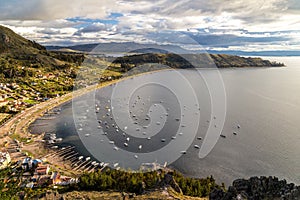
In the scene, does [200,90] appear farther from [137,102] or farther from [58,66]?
[58,66]

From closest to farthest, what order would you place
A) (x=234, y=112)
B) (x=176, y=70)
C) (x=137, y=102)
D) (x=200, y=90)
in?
(x=234, y=112), (x=137, y=102), (x=200, y=90), (x=176, y=70)

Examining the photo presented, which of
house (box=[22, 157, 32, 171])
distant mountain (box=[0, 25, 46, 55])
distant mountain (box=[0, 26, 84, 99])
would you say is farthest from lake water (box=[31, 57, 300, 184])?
distant mountain (box=[0, 25, 46, 55])

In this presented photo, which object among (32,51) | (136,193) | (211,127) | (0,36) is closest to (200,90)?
(211,127)

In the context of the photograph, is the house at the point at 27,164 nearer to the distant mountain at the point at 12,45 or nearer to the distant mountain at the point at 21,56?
the distant mountain at the point at 21,56

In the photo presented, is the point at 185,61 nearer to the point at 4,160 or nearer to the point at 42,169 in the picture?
the point at 4,160

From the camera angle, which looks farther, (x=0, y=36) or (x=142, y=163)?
(x=0, y=36)

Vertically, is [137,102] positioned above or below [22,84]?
below

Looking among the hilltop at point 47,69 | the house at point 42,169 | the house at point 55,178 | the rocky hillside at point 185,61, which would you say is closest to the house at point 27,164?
the house at point 42,169
